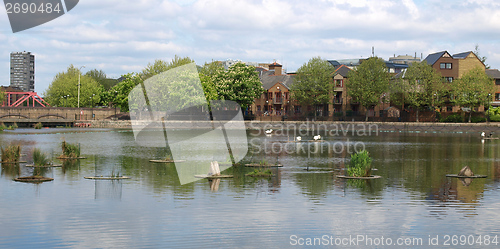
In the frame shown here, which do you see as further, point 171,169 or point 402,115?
point 402,115

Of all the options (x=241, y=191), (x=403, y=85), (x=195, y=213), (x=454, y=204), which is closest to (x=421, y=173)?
(x=454, y=204)

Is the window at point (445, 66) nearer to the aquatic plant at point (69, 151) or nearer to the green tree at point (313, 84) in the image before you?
the green tree at point (313, 84)

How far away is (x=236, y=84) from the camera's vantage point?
120 metres

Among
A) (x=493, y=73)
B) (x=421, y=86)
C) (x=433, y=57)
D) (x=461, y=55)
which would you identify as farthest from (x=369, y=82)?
(x=493, y=73)

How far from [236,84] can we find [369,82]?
2972 cm

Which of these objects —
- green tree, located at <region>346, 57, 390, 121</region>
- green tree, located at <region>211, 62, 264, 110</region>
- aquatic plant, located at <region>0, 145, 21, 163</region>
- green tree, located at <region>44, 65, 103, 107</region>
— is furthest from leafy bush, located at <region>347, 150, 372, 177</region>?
green tree, located at <region>44, 65, 103, 107</region>

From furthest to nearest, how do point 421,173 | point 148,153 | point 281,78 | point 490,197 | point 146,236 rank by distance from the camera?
1. point 281,78
2. point 148,153
3. point 421,173
4. point 490,197
5. point 146,236

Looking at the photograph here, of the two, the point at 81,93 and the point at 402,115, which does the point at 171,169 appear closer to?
the point at 402,115

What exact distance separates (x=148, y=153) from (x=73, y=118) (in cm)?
8296

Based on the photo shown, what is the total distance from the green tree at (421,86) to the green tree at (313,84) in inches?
628

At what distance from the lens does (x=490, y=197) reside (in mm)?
23484

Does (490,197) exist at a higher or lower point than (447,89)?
lower

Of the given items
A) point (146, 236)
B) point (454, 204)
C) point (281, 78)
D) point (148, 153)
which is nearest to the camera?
point (146, 236)

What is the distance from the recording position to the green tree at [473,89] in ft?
365
